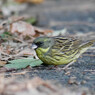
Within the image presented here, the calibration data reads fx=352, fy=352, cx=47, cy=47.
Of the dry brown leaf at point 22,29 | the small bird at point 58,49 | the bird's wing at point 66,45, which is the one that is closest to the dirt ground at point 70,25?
the small bird at point 58,49

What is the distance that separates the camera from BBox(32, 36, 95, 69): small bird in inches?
186

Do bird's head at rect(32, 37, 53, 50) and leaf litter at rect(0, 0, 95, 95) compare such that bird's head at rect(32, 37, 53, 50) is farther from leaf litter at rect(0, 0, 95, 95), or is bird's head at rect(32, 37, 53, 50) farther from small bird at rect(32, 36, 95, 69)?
leaf litter at rect(0, 0, 95, 95)

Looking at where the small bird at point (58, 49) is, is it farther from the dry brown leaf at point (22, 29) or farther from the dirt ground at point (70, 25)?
the dry brown leaf at point (22, 29)

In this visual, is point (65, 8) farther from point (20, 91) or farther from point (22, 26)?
point (20, 91)

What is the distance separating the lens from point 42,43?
4.76m

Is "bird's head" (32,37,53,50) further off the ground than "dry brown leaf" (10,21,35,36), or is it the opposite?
"dry brown leaf" (10,21,35,36)

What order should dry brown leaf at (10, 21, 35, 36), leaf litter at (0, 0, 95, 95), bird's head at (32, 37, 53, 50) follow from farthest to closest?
dry brown leaf at (10, 21, 35, 36) → bird's head at (32, 37, 53, 50) → leaf litter at (0, 0, 95, 95)

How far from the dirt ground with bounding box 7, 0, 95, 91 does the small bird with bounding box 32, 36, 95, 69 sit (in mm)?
114

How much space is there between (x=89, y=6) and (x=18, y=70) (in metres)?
7.42

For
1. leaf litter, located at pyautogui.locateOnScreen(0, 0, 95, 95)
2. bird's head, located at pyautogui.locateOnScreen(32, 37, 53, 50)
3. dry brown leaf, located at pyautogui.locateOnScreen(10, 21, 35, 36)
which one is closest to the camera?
leaf litter, located at pyautogui.locateOnScreen(0, 0, 95, 95)

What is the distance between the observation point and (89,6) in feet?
37.7

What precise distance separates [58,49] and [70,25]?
3925 mm

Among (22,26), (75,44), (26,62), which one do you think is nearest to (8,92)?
(26,62)

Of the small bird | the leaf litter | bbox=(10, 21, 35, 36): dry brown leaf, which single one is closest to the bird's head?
the small bird
